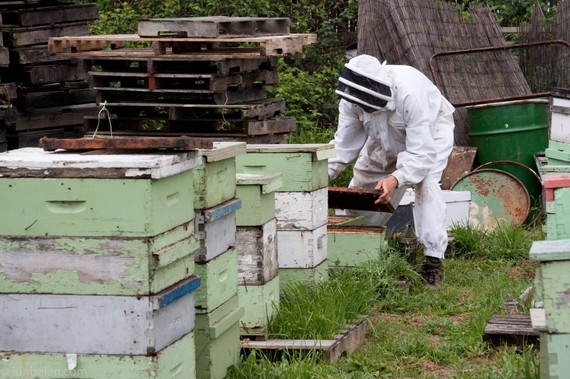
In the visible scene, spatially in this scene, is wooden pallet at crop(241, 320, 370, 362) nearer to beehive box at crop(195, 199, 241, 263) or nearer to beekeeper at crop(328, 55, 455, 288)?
beehive box at crop(195, 199, 241, 263)

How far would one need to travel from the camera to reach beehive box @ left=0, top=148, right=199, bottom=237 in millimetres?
3502

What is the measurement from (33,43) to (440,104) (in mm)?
3015

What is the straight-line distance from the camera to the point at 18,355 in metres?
3.65

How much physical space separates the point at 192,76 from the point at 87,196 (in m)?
3.63

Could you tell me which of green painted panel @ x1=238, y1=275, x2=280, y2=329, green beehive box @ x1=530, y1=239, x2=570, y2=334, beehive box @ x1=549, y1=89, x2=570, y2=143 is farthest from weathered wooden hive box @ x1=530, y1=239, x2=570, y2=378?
beehive box @ x1=549, y1=89, x2=570, y2=143

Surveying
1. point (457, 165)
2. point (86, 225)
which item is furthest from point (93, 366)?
point (457, 165)

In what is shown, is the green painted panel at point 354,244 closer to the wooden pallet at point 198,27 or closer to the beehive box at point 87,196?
the wooden pallet at point 198,27

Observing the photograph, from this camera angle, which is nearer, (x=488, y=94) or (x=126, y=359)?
(x=126, y=359)

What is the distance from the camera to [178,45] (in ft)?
24.3

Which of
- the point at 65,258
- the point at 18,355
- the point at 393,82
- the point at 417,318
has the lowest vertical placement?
the point at 417,318

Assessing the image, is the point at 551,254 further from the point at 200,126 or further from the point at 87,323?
the point at 200,126

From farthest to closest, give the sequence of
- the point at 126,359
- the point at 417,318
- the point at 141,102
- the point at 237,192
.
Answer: the point at 141,102 < the point at 417,318 < the point at 237,192 < the point at 126,359

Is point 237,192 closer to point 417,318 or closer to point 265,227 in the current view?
point 265,227

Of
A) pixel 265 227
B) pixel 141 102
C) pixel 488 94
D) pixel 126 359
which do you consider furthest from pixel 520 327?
pixel 488 94
